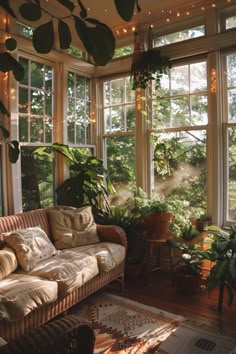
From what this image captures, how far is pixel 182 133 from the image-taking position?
3.98 meters

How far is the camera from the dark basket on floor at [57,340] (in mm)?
1443

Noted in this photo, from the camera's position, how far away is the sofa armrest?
3449mm

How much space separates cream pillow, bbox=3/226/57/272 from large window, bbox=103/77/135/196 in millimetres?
1789

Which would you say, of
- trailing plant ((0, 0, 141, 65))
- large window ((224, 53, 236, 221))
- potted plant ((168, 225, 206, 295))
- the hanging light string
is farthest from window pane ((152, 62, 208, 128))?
trailing plant ((0, 0, 141, 65))

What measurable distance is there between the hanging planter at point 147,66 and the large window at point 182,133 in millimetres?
152

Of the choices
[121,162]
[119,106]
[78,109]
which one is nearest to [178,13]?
[119,106]

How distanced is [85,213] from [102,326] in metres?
1.30

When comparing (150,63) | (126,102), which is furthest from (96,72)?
(150,63)

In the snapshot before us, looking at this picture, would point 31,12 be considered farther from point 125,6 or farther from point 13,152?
point 13,152

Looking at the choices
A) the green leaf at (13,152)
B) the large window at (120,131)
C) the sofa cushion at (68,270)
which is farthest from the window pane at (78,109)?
the green leaf at (13,152)

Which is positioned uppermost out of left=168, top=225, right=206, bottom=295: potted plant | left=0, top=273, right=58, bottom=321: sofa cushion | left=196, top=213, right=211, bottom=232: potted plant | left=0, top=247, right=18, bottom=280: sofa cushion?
left=196, top=213, right=211, bottom=232: potted plant

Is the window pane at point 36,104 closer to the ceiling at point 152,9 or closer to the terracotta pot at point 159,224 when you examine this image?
the ceiling at point 152,9

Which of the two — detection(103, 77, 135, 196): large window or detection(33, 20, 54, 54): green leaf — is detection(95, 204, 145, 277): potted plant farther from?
detection(33, 20, 54, 54): green leaf

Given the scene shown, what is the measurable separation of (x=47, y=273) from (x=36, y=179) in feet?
5.06
